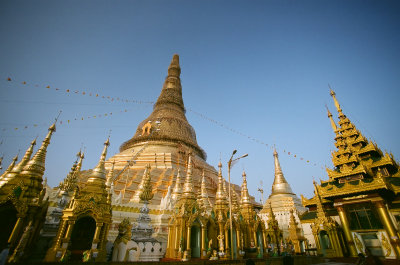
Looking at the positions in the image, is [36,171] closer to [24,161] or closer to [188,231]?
[24,161]

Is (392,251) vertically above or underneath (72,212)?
underneath

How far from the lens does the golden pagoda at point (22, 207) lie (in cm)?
736

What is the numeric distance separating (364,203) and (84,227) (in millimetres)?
16612

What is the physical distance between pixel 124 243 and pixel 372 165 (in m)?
18.3

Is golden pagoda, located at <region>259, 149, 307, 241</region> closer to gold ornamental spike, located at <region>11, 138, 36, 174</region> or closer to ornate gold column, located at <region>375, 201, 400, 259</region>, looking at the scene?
ornate gold column, located at <region>375, 201, 400, 259</region>

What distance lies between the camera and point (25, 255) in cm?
750

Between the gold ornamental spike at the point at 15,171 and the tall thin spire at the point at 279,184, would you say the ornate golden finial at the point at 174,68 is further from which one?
the gold ornamental spike at the point at 15,171

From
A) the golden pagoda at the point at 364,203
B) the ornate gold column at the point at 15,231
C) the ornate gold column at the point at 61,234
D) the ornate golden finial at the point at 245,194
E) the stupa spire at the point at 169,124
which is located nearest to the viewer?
the ornate gold column at the point at 15,231

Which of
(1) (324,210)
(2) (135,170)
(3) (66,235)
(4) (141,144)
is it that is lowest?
(3) (66,235)

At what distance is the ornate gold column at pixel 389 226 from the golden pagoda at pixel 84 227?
50.1 ft

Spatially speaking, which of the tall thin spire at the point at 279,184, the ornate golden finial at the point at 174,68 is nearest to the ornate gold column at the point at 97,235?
the tall thin spire at the point at 279,184

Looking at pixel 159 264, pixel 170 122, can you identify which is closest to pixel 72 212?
pixel 159 264

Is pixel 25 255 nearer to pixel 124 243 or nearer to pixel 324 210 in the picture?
pixel 124 243

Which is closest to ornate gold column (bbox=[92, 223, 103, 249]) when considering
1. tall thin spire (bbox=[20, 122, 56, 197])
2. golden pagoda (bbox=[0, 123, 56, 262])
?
golden pagoda (bbox=[0, 123, 56, 262])
